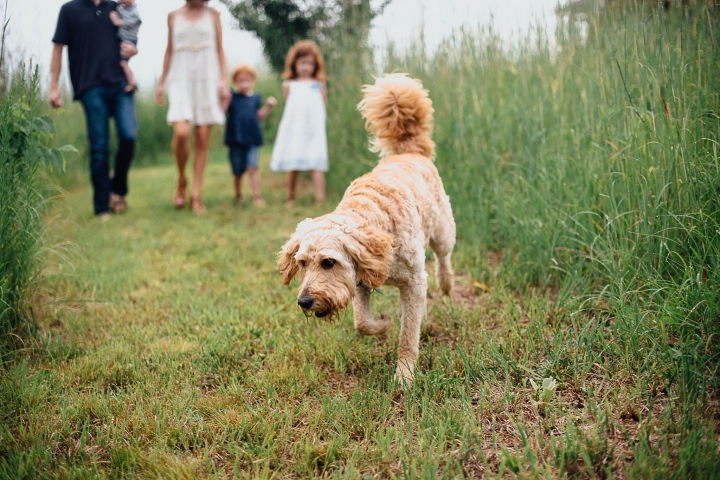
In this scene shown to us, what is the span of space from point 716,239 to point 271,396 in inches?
91.3

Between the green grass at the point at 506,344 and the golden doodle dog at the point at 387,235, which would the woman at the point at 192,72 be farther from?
the golden doodle dog at the point at 387,235

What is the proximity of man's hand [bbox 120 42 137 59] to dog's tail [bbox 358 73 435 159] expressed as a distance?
13.5 feet

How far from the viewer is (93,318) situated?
3.75 m

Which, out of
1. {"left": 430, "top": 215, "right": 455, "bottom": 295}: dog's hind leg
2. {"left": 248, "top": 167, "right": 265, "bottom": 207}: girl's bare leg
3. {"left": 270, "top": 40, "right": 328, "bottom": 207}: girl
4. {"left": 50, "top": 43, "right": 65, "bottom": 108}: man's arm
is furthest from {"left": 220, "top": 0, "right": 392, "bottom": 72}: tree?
{"left": 430, "top": 215, "right": 455, "bottom": 295}: dog's hind leg

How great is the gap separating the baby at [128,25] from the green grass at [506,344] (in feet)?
9.56

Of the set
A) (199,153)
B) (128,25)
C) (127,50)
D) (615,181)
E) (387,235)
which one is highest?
(128,25)

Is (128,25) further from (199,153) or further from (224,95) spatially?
(199,153)

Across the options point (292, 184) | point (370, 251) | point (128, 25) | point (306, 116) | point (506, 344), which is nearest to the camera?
point (370, 251)

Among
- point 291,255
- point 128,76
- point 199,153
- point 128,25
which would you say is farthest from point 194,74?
point 291,255

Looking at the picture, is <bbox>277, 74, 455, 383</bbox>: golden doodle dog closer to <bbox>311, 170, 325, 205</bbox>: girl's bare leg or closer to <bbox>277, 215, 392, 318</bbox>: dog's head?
<bbox>277, 215, 392, 318</bbox>: dog's head

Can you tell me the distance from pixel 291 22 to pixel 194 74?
2828 millimetres

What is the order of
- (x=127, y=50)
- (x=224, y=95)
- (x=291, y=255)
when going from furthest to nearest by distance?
(x=224, y=95) < (x=127, y=50) < (x=291, y=255)

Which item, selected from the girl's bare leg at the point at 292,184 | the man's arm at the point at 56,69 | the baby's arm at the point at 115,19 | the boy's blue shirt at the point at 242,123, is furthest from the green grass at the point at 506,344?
the boy's blue shirt at the point at 242,123

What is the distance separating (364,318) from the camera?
3.09 metres
